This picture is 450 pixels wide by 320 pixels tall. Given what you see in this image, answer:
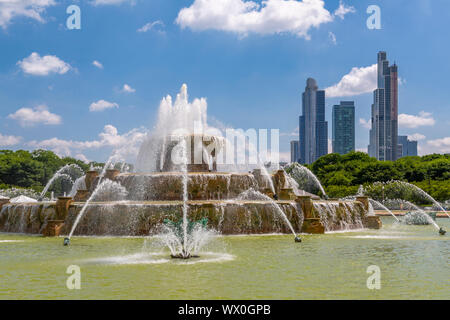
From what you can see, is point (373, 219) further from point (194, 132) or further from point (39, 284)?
point (39, 284)

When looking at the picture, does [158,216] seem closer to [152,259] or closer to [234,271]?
[152,259]

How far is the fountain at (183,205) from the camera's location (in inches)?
925

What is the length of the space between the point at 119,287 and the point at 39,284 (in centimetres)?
199

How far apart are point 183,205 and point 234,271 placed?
9.61 meters

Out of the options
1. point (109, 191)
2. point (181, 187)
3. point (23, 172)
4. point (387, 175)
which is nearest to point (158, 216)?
point (181, 187)

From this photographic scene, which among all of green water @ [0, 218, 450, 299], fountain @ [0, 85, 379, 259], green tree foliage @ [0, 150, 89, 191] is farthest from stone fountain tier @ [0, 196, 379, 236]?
green tree foliage @ [0, 150, 89, 191]

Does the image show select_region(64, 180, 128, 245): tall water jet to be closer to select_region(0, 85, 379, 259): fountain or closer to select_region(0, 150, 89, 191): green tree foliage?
select_region(0, 85, 379, 259): fountain

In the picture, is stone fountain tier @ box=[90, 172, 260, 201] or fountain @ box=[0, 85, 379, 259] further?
stone fountain tier @ box=[90, 172, 260, 201]

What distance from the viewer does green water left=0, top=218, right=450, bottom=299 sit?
10.2 m

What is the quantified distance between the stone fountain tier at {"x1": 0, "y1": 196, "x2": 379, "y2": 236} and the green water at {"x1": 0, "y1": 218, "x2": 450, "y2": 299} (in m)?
3.74

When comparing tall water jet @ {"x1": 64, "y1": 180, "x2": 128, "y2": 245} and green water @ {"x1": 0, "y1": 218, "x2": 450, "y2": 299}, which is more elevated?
tall water jet @ {"x1": 64, "y1": 180, "x2": 128, "y2": 245}

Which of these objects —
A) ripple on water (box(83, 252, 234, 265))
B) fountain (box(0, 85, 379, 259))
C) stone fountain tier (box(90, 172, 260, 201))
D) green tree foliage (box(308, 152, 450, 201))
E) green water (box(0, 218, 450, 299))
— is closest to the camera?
green water (box(0, 218, 450, 299))

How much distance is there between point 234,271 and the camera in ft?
42.2
